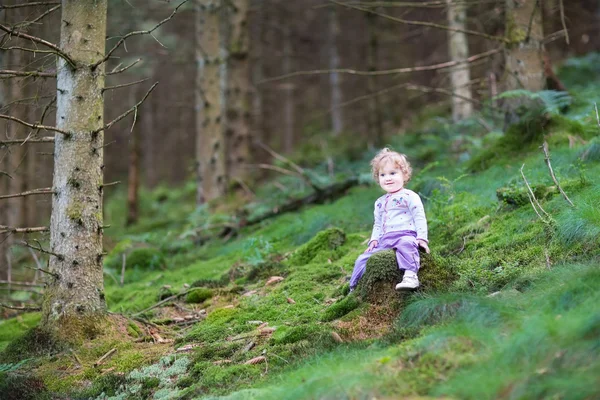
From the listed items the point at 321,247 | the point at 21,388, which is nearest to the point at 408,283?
the point at 321,247

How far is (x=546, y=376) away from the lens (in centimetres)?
296

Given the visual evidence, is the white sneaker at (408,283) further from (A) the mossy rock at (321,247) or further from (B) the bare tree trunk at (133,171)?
(B) the bare tree trunk at (133,171)

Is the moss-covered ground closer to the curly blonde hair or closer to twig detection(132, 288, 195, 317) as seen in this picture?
twig detection(132, 288, 195, 317)

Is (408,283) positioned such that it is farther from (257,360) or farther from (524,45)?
(524,45)

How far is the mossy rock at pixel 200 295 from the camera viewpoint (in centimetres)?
706

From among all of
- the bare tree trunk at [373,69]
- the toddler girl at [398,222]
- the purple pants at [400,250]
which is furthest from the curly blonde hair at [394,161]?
the bare tree trunk at [373,69]

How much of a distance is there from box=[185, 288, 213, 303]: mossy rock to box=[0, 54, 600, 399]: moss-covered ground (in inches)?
0.8

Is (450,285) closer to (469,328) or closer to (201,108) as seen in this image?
(469,328)

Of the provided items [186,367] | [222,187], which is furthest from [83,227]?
[222,187]

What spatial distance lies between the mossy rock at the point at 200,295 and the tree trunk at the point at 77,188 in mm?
1438

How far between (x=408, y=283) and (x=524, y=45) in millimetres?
5228

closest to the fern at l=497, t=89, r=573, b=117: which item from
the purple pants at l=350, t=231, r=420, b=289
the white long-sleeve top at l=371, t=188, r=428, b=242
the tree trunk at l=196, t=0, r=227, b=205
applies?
the white long-sleeve top at l=371, t=188, r=428, b=242

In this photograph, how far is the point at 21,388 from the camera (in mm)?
4859

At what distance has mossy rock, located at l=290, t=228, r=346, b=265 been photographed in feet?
24.1
